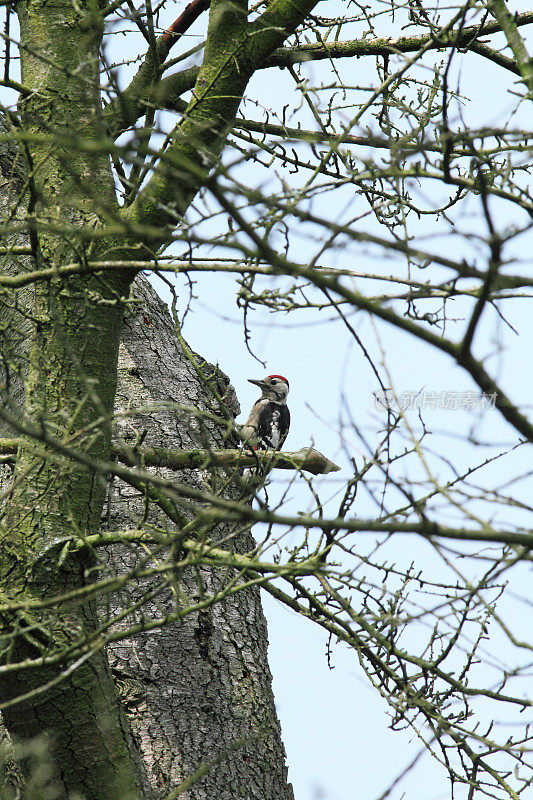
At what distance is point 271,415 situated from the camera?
26.8 feet

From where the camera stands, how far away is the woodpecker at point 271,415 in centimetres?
800

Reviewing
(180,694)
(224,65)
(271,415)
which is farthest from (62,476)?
(271,415)

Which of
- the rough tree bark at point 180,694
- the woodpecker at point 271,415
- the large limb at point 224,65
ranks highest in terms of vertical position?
the woodpecker at point 271,415

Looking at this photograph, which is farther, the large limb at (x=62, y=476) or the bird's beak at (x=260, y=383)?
the bird's beak at (x=260, y=383)

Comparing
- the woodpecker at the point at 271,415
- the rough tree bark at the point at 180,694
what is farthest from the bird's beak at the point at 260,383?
the rough tree bark at the point at 180,694

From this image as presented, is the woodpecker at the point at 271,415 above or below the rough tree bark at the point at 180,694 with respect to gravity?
above

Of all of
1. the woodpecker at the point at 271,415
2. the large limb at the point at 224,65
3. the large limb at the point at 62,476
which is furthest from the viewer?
the woodpecker at the point at 271,415

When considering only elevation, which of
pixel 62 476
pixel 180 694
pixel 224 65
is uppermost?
pixel 224 65

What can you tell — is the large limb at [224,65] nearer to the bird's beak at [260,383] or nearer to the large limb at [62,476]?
the large limb at [62,476]

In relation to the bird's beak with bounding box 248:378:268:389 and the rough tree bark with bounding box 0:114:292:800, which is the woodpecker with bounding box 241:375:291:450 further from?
the rough tree bark with bounding box 0:114:292:800

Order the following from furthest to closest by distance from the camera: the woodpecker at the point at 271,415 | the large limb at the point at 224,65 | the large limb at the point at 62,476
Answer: the woodpecker at the point at 271,415, the large limb at the point at 224,65, the large limb at the point at 62,476

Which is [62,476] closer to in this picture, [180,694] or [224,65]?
[180,694]

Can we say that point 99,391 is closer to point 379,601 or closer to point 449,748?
point 379,601

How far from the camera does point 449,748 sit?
11.2ft
